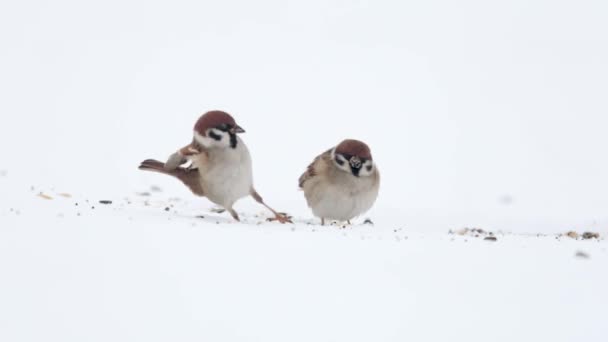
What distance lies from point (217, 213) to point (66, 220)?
2.22 m

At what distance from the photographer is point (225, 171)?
7781 mm

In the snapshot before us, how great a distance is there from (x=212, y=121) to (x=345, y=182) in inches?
53.4

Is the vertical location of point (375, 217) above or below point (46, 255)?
above

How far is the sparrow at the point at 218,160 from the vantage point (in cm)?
769

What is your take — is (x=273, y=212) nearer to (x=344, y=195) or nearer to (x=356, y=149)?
(x=344, y=195)

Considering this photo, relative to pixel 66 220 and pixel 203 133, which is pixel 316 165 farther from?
pixel 66 220

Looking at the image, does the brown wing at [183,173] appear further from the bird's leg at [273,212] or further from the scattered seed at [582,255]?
the scattered seed at [582,255]

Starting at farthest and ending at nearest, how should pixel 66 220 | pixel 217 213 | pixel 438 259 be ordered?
pixel 217 213 → pixel 66 220 → pixel 438 259

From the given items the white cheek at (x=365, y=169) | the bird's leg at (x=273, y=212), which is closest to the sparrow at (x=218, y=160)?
the bird's leg at (x=273, y=212)

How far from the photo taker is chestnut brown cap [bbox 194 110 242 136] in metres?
7.68

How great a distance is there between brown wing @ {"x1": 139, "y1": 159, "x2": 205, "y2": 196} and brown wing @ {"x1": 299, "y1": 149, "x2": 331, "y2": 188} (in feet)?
3.41

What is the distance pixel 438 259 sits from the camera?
625 centimetres

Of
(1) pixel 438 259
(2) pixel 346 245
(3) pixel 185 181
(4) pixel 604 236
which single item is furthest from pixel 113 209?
(4) pixel 604 236

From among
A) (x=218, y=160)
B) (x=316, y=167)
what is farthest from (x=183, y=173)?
(x=316, y=167)
